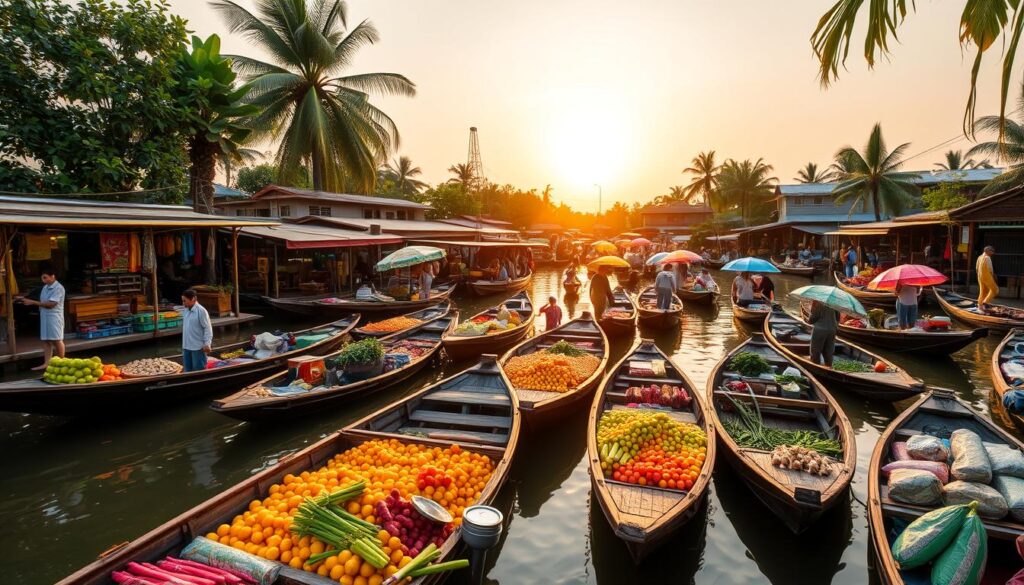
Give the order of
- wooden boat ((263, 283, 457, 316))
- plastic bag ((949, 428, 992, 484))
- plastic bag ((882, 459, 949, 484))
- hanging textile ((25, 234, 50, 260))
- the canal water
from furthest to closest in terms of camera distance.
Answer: wooden boat ((263, 283, 457, 316)) < hanging textile ((25, 234, 50, 260)) < the canal water < plastic bag ((882, 459, 949, 484)) < plastic bag ((949, 428, 992, 484))

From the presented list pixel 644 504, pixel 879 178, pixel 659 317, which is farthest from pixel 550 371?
pixel 879 178

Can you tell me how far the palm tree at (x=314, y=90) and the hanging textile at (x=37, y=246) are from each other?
538 inches

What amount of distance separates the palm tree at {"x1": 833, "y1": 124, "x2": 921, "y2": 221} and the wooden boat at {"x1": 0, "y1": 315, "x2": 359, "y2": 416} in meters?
35.0

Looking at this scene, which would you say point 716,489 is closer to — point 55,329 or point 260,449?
point 260,449

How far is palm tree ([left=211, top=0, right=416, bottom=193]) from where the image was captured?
23.6 meters

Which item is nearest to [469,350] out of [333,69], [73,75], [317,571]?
[317,571]

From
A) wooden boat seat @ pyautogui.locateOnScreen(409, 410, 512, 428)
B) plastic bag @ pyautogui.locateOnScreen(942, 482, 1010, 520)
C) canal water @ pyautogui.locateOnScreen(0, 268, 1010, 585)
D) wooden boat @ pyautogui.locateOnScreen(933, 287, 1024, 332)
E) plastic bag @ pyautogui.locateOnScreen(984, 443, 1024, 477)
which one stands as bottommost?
canal water @ pyautogui.locateOnScreen(0, 268, 1010, 585)

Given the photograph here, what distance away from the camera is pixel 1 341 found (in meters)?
10.8

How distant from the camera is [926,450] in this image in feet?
16.2

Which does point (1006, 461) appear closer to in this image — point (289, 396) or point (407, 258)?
point (289, 396)

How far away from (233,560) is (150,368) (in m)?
6.07

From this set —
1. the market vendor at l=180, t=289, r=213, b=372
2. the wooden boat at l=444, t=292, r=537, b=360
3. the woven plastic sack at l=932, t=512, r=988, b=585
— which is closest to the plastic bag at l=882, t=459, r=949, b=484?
the woven plastic sack at l=932, t=512, r=988, b=585

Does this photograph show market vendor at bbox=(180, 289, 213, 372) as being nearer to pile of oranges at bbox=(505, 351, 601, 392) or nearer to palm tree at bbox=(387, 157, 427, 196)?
pile of oranges at bbox=(505, 351, 601, 392)

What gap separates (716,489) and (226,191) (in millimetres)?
37632
